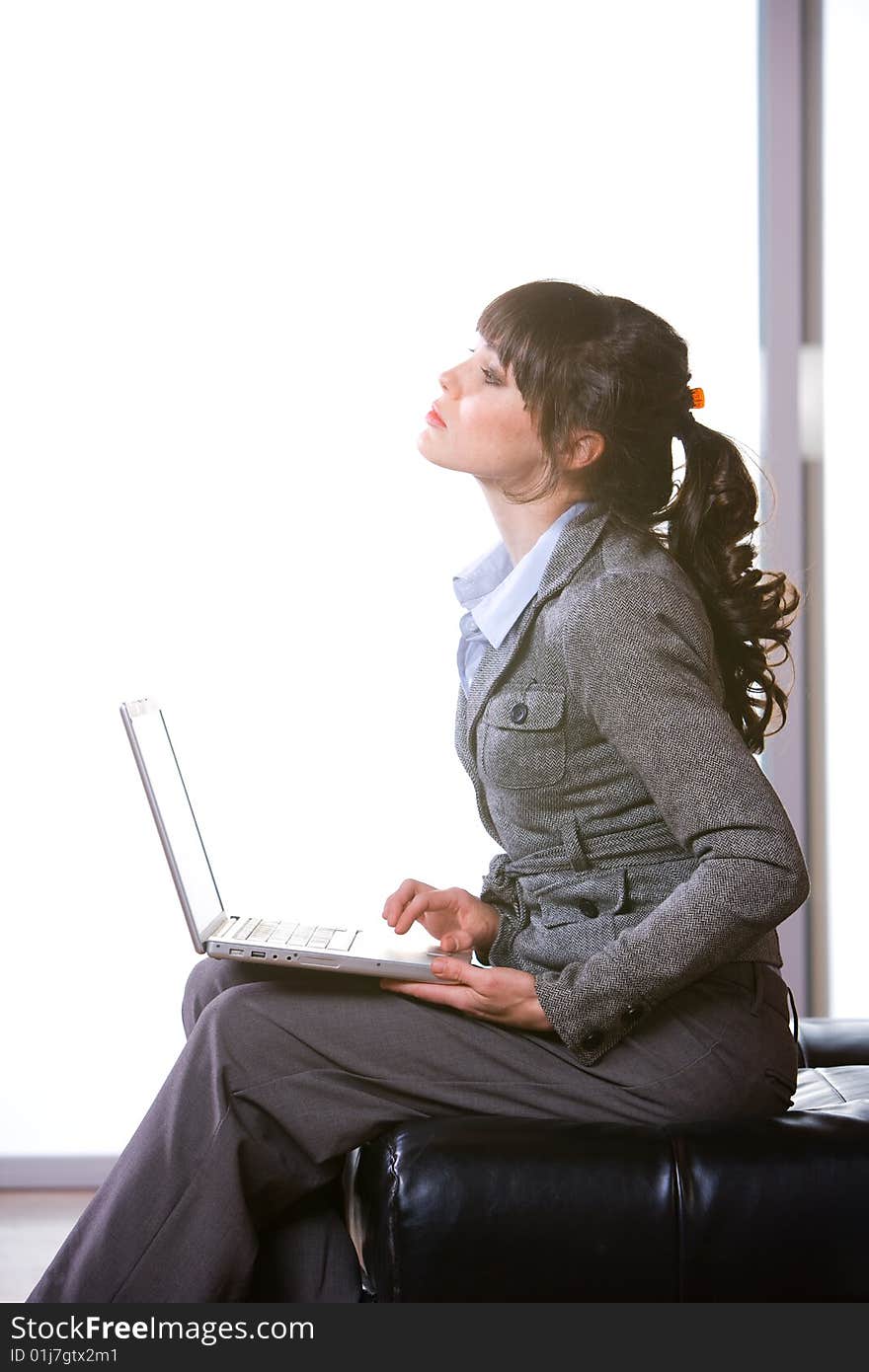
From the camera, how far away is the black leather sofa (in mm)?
1238

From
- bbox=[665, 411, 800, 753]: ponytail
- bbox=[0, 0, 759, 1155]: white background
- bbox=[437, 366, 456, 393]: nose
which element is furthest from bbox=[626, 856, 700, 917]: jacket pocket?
bbox=[0, 0, 759, 1155]: white background

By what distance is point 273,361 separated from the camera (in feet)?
9.39

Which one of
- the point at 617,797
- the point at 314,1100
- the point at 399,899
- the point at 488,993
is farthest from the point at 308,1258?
the point at 617,797

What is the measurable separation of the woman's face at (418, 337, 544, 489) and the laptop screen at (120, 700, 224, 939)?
493mm

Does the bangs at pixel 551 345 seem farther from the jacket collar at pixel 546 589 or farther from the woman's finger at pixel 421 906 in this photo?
the woman's finger at pixel 421 906

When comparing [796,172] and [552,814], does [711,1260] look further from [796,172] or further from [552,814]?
[796,172]

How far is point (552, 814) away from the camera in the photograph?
1.52 metres

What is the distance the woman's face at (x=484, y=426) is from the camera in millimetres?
1664

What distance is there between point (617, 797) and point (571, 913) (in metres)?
0.14

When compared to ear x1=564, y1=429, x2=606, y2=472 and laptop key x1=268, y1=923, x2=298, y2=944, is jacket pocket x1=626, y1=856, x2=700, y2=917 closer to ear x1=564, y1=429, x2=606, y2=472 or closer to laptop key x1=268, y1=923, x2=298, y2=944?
laptop key x1=268, y1=923, x2=298, y2=944

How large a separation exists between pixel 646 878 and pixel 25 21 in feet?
7.88

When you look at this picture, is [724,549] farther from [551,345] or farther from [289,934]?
[289,934]

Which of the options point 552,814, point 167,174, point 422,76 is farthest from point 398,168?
point 552,814

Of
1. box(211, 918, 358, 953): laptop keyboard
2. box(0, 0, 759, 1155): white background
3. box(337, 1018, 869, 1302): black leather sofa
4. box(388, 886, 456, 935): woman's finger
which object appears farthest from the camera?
box(0, 0, 759, 1155): white background
